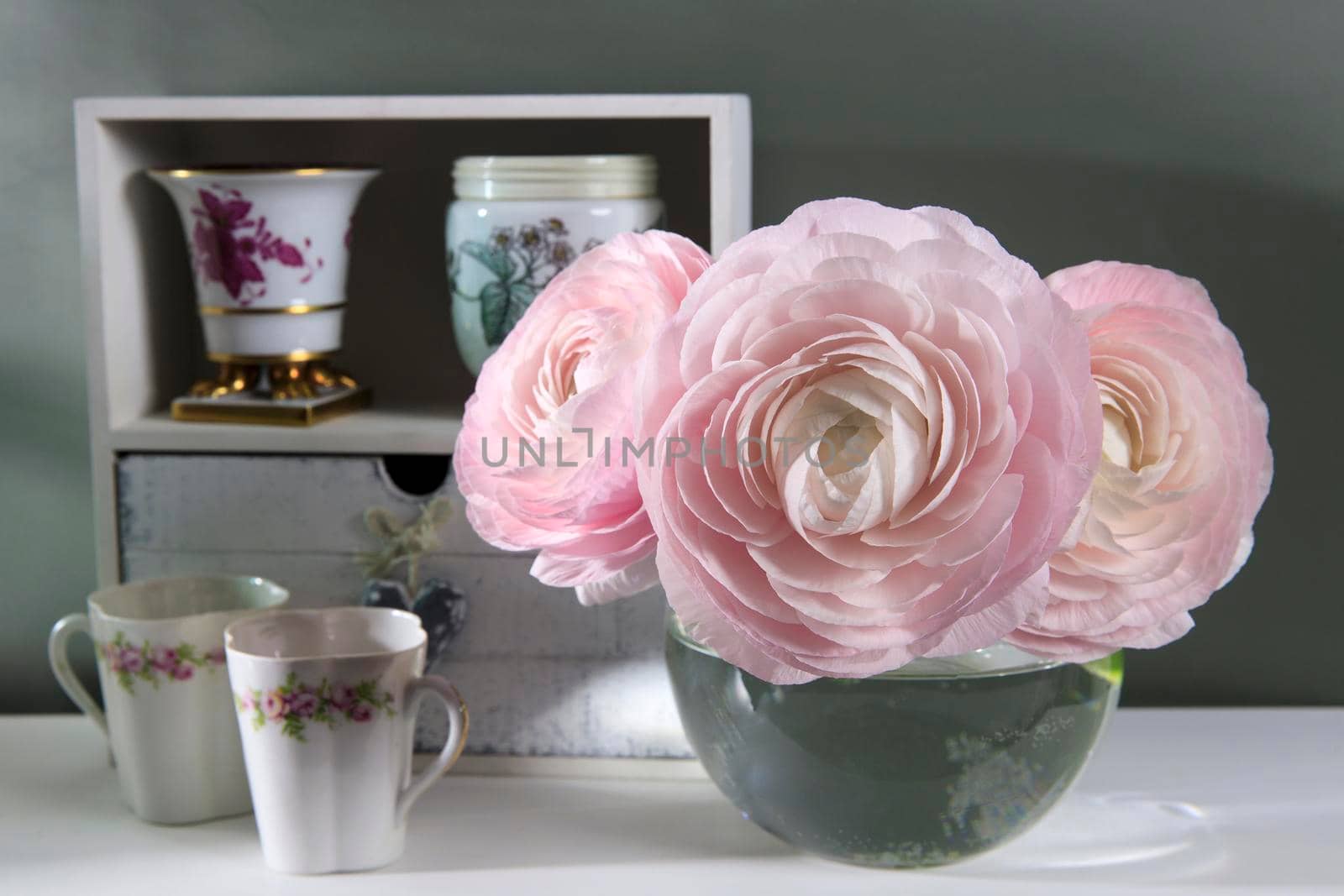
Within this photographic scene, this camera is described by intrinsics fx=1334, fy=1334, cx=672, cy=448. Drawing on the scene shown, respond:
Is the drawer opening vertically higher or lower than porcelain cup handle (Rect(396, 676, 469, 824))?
higher

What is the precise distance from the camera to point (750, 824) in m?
0.77

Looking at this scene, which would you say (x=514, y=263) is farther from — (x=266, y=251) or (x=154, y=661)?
(x=154, y=661)

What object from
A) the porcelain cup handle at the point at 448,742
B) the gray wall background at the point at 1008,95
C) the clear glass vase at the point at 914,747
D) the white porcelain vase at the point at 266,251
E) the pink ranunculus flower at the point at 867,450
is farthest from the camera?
the gray wall background at the point at 1008,95

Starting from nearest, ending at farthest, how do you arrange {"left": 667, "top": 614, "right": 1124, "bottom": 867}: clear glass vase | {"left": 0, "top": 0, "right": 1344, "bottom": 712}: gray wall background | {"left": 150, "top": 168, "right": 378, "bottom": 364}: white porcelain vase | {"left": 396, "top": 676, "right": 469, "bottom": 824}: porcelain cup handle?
{"left": 667, "top": 614, "right": 1124, "bottom": 867}: clear glass vase, {"left": 396, "top": 676, "right": 469, "bottom": 824}: porcelain cup handle, {"left": 150, "top": 168, "right": 378, "bottom": 364}: white porcelain vase, {"left": 0, "top": 0, "right": 1344, "bottom": 712}: gray wall background

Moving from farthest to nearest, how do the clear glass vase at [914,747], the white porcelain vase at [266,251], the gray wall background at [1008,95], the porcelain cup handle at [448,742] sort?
the gray wall background at [1008,95]
the white porcelain vase at [266,251]
the porcelain cup handle at [448,742]
the clear glass vase at [914,747]

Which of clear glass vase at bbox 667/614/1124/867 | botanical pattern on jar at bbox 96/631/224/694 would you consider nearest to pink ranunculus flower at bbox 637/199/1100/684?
clear glass vase at bbox 667/614/1124/867

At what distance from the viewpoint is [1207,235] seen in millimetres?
958

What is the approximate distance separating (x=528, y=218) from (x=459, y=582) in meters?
0.23

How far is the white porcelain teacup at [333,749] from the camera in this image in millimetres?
688

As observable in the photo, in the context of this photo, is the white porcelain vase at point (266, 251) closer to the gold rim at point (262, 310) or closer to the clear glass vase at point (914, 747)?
the gold rim at point (262, 310)

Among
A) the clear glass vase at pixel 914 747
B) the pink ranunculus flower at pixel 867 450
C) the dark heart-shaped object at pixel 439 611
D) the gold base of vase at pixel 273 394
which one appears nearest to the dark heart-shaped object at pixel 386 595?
the dark heart-shaped object at pixel 439 611

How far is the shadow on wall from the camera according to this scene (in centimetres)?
96

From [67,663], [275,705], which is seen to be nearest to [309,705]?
[275,705]

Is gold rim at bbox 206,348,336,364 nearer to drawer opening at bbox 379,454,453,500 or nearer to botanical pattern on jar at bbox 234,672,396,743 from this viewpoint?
drawer opening at bbox 379,454,453,500
